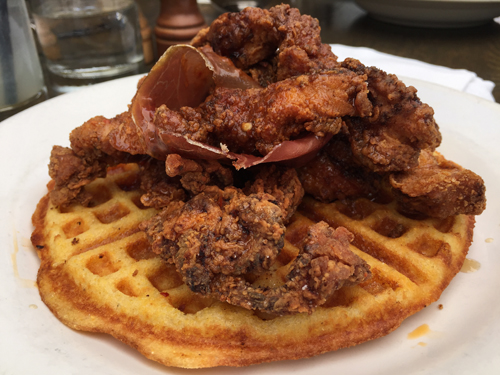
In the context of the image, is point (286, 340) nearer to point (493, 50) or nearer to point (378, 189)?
point (378, 189)

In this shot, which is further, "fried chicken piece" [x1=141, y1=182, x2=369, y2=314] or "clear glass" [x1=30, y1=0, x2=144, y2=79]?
"clear glass" [x1=30, y1=0, x2=144, y2=79]

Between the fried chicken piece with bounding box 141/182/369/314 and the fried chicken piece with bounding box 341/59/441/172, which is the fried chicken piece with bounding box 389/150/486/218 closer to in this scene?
the fried chicken piece with bounding box 341/59/441/172

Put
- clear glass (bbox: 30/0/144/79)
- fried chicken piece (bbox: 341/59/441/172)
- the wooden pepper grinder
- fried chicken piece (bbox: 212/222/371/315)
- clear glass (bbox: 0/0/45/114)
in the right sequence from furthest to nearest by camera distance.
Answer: the wooden pepper grinder, clear glass (bbox: 30/0/144/79), clear glass (bbox: 0/0/45/114), fried chicken piece (bbox: 341/59/441/172), fried chicken piece (bbox: 212/222/371/315)

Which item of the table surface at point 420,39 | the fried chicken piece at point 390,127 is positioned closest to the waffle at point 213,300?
the fried chicken piece at point 390,127

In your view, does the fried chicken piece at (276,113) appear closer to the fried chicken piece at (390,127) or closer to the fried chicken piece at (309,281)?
the fried chicken piece at (390,127)

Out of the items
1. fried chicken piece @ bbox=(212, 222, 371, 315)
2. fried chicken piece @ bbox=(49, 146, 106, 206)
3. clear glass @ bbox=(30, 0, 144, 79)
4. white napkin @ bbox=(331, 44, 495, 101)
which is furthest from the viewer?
clear glass @ bbox=(30, 0, 144, 79)

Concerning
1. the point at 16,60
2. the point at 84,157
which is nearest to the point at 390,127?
the point at 84,157

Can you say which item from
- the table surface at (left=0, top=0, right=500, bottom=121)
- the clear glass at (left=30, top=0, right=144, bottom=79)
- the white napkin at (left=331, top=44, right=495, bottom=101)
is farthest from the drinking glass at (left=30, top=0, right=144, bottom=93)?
the white napkin at (left=331, top=44, right=495, bottom=101)
